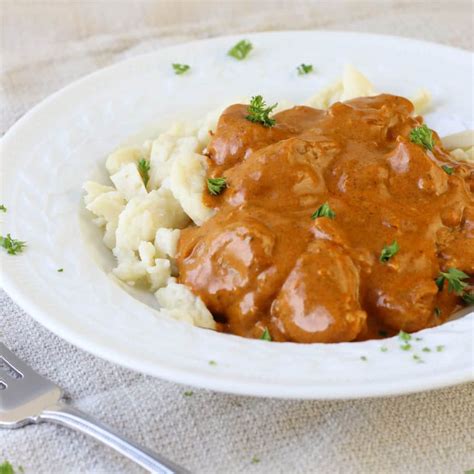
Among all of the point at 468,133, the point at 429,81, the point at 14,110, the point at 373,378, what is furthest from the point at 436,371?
the point at 14,110

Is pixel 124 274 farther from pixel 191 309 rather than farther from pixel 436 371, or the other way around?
pixel 436 371

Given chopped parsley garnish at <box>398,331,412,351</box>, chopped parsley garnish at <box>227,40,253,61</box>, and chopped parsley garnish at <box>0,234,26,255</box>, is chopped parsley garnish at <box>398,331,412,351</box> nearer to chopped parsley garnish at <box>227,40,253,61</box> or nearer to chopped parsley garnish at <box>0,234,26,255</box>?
chopped parsley garnish at <box>0,234,26,255</box>

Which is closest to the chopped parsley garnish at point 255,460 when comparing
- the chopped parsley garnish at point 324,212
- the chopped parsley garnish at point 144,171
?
the chopped parsley garnish at point 324,212

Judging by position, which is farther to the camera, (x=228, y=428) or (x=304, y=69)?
(x=304, y=69)

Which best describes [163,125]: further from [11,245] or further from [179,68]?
[11,245]

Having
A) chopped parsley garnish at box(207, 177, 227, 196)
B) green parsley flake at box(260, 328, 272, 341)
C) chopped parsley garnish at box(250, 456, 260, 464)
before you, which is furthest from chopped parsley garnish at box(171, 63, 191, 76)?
chopped parsley garnish at box(250, 456, 260, 464)

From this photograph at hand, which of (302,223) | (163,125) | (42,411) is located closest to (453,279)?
(302,223)
